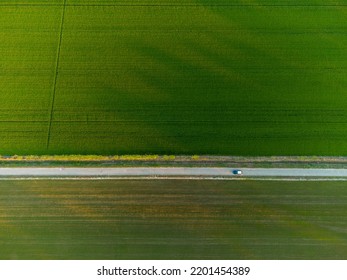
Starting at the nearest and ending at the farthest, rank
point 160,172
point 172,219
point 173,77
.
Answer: point 172,219, point 160,172, point 173,77

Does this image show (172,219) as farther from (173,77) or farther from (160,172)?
(173,77)

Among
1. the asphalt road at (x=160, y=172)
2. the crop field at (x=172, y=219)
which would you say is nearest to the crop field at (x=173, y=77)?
the asphalt road at (x=160, y=172)

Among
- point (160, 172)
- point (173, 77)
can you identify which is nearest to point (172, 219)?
point (160, 172)

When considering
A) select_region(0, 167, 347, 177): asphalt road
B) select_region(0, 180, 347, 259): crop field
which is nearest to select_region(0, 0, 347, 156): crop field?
select_region(0, 167, 347, 177): asphalt road

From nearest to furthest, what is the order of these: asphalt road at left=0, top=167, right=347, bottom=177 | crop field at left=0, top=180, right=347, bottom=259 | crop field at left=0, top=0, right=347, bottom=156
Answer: crop field at left=0, top=180, right=347, bottom=259, asphalt road at left=0, top=167, right=347, bottom=177, crop field at left=0, top=0, right=347, bottom=156

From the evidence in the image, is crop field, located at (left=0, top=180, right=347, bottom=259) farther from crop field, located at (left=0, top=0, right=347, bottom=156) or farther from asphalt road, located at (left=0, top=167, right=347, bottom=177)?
crop field, located at (left=0, top=0, right=347, bottom=156)

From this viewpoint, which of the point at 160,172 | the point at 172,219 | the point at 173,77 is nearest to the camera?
the point at 172,219
